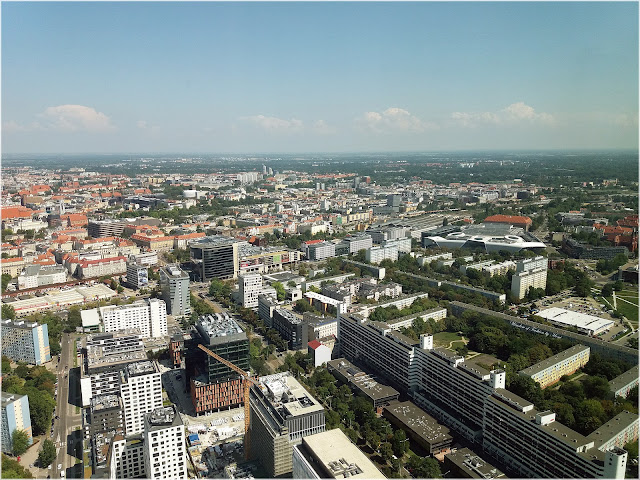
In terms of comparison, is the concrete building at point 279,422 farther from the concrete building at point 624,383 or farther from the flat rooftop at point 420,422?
the concrete building at point 624,383

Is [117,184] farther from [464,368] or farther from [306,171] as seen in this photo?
[464,368]

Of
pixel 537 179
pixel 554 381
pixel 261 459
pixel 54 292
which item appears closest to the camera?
pixel 261 459

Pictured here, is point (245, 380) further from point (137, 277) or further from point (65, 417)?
point (137, 277)

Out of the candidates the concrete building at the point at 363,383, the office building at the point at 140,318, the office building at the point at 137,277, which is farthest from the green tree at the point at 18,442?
the office building at the point at 137,277

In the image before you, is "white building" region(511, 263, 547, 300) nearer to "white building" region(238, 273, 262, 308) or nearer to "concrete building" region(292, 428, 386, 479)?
"white building" region(238, 273, 262, 308)

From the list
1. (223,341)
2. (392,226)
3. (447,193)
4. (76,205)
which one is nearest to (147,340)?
(223,341)

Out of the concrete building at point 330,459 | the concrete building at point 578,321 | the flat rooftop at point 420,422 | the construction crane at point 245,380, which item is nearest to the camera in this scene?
the concrete building at point 330,459

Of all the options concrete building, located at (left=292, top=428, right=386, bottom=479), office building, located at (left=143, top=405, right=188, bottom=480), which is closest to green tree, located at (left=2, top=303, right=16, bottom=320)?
office building, located at (left=143, top=405, right=188, bottom=480)

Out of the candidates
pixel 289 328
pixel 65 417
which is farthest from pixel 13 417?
pixel 289 328
